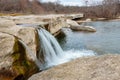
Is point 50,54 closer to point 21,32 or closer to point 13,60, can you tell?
point 21,32

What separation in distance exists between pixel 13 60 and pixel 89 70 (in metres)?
2.01

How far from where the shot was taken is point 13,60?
6.34m

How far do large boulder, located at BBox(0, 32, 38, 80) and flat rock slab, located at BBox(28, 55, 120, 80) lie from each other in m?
0.78

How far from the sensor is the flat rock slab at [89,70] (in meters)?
5.05

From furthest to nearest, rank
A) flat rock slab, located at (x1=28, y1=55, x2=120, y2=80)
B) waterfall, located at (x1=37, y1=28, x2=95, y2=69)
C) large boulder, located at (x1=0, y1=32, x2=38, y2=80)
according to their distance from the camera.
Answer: waterfall, located at (x1=37, y1=28, x2=95, y2=69)
large boulder, located at (x1=0, y1=32, x2=38, y2=80)
flat rock slab, located at (x1=28, y1=55, x2=120, y2=80)

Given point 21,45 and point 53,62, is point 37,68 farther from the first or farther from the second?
point 53,62

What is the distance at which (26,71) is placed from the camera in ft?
22.2

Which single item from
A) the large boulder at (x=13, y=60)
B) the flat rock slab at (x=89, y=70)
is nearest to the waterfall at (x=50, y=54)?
the large boulder at (x=13, y=60)

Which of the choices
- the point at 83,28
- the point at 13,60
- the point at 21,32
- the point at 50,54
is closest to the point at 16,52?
the point at 13,60

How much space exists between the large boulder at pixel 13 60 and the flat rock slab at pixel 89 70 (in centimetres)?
78

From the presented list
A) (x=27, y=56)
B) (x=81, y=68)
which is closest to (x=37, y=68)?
(x=27, y=56)

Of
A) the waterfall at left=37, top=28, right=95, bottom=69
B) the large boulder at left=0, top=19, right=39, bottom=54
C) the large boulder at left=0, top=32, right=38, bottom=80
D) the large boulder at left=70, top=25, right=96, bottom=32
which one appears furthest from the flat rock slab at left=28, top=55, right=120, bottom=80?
the large boulder at left=70, top=25, right=96, bottom=32

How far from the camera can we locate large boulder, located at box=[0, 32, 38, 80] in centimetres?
600

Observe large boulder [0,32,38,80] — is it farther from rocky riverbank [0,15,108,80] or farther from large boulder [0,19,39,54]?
large boulder [0,19,39,54]
